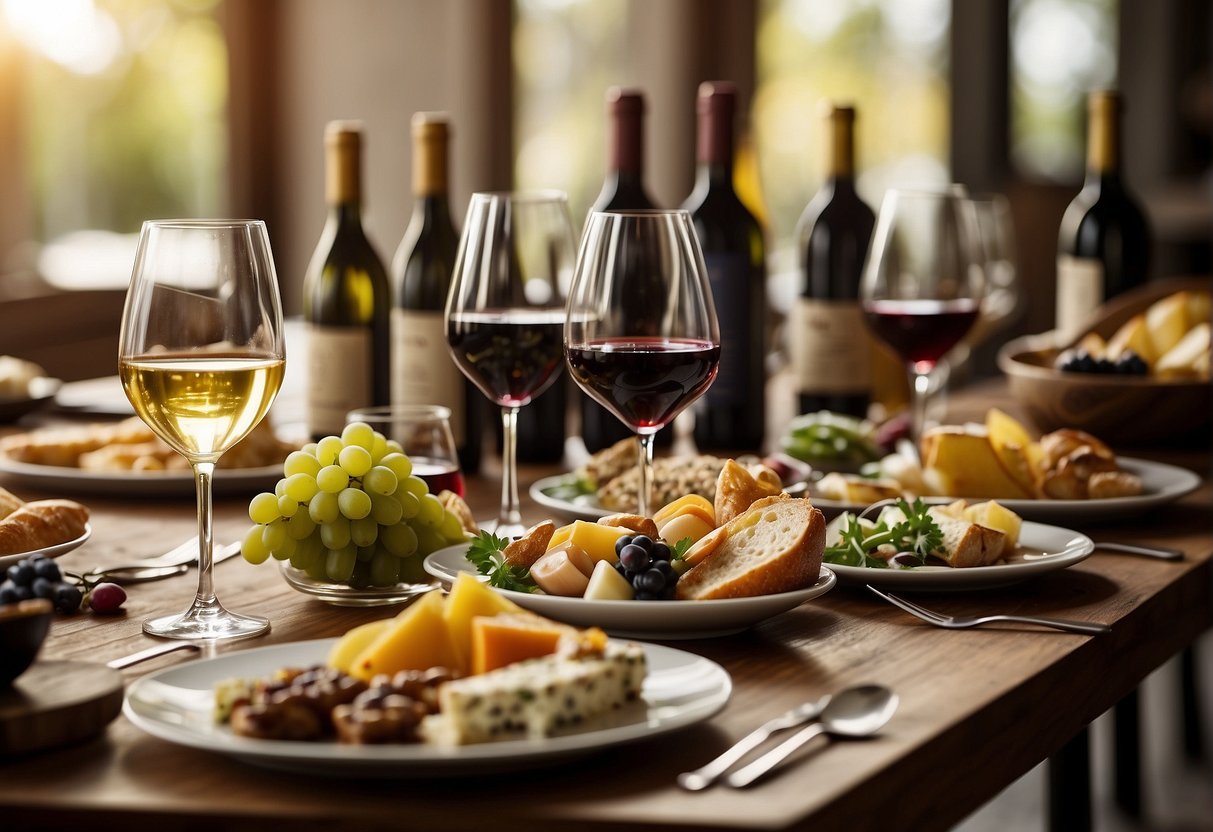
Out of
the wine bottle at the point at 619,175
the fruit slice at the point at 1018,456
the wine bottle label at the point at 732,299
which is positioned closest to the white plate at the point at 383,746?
the fruit slice at the point at 1018,456

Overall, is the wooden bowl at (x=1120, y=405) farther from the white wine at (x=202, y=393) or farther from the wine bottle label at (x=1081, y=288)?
the white wine at (x=202, y=393)

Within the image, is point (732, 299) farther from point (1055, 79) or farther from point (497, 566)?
point (1055, 79)

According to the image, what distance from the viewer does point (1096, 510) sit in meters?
1.47

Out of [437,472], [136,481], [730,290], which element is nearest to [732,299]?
[730,290]

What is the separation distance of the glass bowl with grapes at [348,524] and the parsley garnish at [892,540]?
335mm

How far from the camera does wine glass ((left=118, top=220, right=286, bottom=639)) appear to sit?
1.04m

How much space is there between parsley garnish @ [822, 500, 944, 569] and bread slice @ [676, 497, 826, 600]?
0.15 metres

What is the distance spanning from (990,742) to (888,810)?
15cm

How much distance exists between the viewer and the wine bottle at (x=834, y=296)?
2041 millimetres

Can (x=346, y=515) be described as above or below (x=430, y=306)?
below

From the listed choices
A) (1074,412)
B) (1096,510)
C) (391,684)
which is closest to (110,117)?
(1074,412)

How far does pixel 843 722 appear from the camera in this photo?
2.79 ft

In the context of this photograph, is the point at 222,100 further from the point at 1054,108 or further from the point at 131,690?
the point at 131,690

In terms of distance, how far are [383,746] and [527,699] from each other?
76 mm
